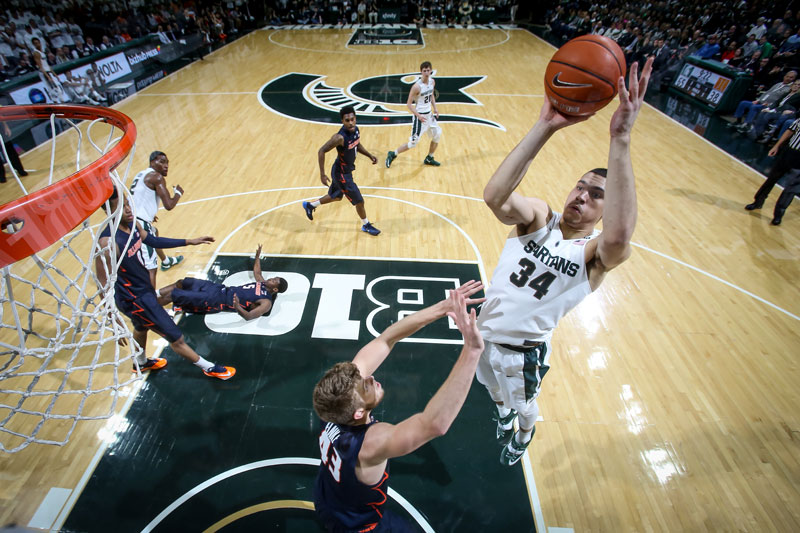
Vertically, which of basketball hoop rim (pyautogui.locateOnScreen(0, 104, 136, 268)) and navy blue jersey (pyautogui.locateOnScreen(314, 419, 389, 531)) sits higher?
basketball hoop rim (pyautogui.locateOnScreen(0, 104, 136, 268))

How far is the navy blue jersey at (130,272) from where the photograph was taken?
3281 millimetres

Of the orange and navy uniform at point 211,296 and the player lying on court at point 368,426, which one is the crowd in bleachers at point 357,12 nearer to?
the orange and navy uniform at point 211,296

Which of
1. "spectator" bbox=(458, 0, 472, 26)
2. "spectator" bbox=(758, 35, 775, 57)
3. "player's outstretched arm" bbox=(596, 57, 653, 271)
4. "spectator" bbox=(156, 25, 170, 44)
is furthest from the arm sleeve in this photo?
"spectator" bbox=(458, 0, 472, 26)

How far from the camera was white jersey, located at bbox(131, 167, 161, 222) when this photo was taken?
446cm

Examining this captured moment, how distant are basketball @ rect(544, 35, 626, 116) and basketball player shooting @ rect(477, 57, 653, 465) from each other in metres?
0.07

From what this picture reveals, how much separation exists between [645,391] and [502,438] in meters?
1.64

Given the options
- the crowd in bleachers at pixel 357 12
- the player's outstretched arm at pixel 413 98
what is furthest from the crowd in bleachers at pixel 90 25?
the player's outstretched arm at pixel 413 98

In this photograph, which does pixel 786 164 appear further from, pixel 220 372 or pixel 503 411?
pixel 220 372

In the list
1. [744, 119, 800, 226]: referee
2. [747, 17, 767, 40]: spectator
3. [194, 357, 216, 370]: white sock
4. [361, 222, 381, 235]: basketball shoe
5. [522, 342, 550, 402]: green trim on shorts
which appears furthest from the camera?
[747, 17, 767, 40]: spectator

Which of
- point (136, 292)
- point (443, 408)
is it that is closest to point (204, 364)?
point (136, 292)

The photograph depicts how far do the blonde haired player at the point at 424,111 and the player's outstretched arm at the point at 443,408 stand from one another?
6.12m

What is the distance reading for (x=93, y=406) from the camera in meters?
3.70

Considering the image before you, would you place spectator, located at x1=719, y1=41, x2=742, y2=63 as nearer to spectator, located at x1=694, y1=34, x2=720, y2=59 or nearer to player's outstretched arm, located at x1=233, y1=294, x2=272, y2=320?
spectator, located at x1=694, y1=34, x2=720, y2=59

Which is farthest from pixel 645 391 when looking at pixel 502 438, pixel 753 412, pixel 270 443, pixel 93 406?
pixel 93 406
